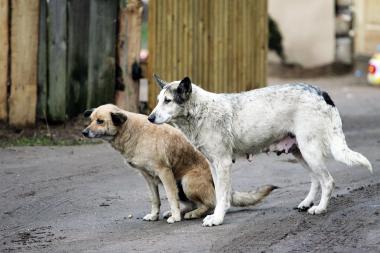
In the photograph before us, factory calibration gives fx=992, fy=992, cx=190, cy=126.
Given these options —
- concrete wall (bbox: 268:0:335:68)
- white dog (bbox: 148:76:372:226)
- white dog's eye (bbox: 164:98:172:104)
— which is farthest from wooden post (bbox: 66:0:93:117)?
concrete wall (bbox: 268:0:335:68)

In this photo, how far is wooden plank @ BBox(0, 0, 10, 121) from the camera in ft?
42.7

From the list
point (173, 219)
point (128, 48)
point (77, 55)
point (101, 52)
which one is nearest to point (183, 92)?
point (173, 219)

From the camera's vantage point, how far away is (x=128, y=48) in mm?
14109

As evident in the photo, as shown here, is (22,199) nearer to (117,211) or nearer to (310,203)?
(117,211)

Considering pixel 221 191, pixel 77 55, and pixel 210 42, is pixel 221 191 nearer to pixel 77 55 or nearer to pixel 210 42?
pixel 77 55

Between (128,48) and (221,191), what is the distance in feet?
17.7

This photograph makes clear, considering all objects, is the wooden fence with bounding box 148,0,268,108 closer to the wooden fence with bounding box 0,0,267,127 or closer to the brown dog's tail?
the wooden fence with bounding box 0,0,267,127

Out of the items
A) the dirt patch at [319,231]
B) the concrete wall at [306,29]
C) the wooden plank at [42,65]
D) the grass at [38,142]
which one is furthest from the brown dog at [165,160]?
the concrete wall at [306,29]

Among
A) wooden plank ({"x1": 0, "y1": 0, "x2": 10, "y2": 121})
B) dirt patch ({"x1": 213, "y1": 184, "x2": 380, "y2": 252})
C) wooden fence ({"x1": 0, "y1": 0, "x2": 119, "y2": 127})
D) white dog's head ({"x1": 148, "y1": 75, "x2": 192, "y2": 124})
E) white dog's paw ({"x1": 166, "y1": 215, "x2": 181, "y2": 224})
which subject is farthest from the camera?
wooden fence ({"x1": 0, "y1": 0, "x2": 119, "y2": 127})

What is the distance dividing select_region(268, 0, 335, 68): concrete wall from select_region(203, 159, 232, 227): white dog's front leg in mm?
13879

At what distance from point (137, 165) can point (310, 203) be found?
170cm

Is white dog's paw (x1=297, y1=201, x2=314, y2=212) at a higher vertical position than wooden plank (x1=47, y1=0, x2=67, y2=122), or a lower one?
lower

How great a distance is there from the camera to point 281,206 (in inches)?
386

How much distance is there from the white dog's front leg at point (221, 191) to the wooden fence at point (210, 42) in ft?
16.8
